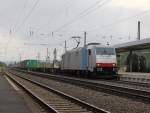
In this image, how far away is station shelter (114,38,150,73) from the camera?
4500 centimetres

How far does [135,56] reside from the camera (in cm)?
4900

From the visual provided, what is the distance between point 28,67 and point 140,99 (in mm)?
86162

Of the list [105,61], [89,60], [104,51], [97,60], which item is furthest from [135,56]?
[97,60]

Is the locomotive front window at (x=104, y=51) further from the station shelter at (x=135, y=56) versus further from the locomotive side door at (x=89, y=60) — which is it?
the station shelter at (x=135, y=56)

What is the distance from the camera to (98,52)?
125ft

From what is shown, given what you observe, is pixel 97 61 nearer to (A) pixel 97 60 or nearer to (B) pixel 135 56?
(A) pixel 97 60

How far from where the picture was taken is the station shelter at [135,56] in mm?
45000

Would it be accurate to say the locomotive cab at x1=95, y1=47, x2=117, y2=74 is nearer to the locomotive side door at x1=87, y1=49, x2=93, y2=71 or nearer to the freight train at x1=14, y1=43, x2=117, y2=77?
the freight train at x1=14, y1=43, x2=117, y2=77

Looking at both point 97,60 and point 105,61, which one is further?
point 105,61

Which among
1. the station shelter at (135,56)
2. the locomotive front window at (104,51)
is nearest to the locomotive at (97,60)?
the locomotive front window at (104,51)

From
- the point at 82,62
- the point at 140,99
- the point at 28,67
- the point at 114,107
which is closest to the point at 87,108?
the point at 114,107

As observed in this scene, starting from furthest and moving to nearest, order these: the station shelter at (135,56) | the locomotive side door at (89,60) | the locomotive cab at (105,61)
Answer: the station shelter at (135,56) → the locomotive side door at (89,60) → the locomotive cab at (105,61)

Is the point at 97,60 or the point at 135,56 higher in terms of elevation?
the point at 135,56

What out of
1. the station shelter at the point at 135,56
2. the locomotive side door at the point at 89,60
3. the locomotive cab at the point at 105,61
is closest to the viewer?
the locomotive cab at the point at 105,61
